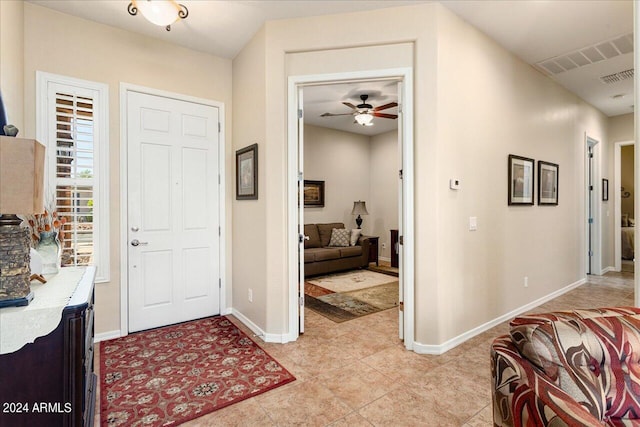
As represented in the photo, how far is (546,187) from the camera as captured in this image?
161 inches

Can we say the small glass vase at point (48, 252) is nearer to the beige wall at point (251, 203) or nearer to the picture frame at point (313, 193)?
the beige wall at point (251, 203)

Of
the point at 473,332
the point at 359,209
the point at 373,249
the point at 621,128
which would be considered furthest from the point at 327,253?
→ the point at 621,128

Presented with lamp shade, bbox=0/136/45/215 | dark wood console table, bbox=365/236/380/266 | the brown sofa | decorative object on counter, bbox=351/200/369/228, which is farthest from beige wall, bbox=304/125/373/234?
lamp shade, bbox=0/136/45/215

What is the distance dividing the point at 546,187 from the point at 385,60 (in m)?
2.92

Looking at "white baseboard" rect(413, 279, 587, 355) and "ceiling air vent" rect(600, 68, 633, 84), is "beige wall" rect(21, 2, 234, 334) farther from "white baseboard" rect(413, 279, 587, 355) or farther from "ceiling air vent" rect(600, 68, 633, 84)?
"ceiling air vent" rect(600, 68, 633, 84)

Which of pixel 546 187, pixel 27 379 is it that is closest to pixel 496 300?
pixel 546 187

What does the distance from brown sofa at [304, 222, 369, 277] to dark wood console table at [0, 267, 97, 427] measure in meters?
4.14

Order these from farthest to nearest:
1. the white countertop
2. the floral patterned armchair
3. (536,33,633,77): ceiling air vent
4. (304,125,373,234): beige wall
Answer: (304,125,373,234): beige wall
(536,33,633,77): ceiling air vent
the white countertop
the floral patterned armchair

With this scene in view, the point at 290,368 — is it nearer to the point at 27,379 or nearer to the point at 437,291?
the point at 437,291

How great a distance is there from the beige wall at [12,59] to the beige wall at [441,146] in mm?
1771

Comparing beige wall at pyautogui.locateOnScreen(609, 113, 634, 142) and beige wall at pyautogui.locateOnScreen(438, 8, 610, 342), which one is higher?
beige wall at pyautogui.locateOnScreen(609, 113, 634, 142)

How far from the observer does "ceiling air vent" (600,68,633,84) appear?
157 inches

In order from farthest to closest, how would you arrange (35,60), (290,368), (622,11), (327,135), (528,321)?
(327,135)
(622,11)
(35,60)
(290,368)
(528,321)

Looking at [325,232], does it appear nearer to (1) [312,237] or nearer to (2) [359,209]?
(1) [312,237]
